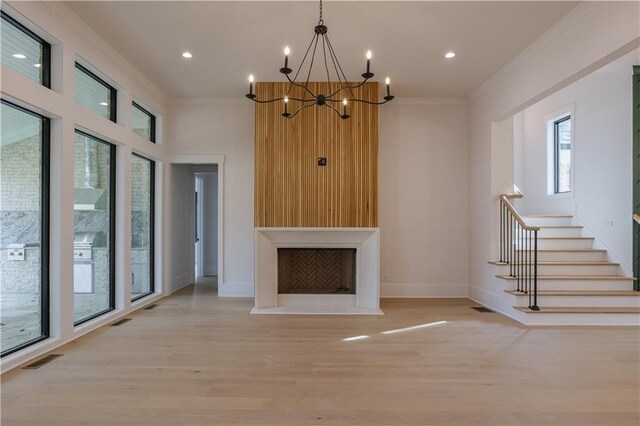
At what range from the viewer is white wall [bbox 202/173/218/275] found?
841 cm

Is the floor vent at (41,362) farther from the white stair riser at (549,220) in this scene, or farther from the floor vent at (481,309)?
the white stair riser at (549,220)

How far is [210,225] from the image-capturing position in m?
8.52

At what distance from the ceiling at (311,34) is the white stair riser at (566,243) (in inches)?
108

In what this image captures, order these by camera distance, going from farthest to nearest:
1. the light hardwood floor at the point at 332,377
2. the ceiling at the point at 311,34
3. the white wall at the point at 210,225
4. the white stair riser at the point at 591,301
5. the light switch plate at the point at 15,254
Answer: the white wall at the point at 210,225, the white stair riser at the point at 591,301, the ceiling at the point at 311,34, the light switch plate at the point at 15,254, the light hardwood floor at the point at 332,377

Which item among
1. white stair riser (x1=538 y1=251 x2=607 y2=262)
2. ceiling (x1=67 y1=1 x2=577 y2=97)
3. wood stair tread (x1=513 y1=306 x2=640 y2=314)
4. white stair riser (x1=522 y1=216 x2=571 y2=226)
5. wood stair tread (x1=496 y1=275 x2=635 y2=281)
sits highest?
ceiling (x1=67 y1=1 x2=577 y2=97)

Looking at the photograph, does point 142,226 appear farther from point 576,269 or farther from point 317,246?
point 576,269

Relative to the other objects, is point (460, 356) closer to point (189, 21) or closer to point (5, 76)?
point (189, 21)

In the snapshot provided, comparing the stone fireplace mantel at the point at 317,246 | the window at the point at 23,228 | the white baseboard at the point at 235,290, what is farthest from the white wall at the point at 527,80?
the window at the point at 23,228

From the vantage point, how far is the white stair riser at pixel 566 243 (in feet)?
18.0

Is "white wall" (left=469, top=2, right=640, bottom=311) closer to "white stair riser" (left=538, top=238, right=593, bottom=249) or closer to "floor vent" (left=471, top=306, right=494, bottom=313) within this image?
"floor vent" (left=471, top=306, right=494, bottom=313)

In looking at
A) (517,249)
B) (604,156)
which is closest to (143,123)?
(517,249)

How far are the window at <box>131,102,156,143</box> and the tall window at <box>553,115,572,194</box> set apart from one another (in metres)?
7.22

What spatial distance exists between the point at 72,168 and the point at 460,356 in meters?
4.31

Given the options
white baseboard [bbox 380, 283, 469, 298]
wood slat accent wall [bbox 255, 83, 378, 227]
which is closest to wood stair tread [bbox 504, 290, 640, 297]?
white baseboard [bbox 380, 283, 469, 298]
